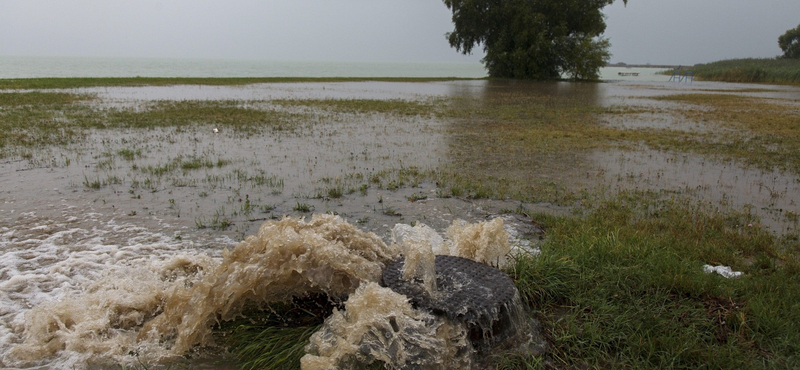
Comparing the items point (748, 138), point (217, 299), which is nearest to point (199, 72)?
point (748, 138)

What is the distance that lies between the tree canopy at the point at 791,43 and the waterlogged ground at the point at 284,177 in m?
74.6

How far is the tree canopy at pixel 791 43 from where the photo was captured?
73438 millimetres

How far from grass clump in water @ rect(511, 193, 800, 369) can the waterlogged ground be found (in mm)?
1154

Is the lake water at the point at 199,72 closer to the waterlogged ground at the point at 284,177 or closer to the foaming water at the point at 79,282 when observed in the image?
the waterlogged ground at the point at 284,177

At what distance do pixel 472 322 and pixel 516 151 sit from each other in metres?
8.01

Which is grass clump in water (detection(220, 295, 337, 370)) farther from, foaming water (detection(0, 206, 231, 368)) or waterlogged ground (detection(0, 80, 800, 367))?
foaming water (detection(0, 206, 231, 368))

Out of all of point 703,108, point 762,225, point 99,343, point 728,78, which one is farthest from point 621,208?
point 728,78

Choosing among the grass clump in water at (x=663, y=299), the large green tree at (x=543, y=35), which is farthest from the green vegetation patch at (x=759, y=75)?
the grass clump in water at (x=663, y=299)

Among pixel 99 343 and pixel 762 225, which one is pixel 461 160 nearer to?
pixel 762 225

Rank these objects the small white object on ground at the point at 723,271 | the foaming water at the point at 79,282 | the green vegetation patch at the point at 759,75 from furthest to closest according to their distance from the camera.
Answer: the green vegetation patch at the point at 759,75 < the small white object on ground at the point at 723,271 < the foaming water at the point at 79,282

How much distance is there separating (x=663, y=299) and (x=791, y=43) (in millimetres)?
92440

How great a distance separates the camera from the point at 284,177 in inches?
338

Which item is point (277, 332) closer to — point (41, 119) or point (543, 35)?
point (41, 119)

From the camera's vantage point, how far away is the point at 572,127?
48.4 ft
